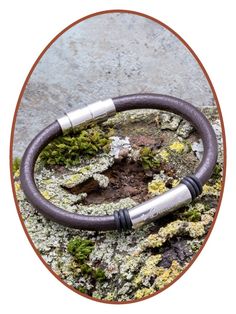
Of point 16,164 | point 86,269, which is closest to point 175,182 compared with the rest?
point 86,269

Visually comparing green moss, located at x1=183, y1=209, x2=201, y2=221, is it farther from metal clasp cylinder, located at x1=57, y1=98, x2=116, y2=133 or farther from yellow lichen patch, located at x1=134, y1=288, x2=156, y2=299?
metal clasp cylinder, located at x1=57, y1=98, x2=116, y2=133

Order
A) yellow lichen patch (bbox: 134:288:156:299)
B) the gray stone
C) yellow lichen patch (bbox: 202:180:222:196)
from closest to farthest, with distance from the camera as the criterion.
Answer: yellow lichen patch (bbox: 134:288:156:299) < yellow lichen patch (bbox: 202:180:222:196) < the gray stone

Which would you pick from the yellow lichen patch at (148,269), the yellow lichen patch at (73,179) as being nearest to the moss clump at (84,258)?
the yellow lichen patch at (148,269)

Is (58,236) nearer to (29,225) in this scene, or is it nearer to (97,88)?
(29,225)

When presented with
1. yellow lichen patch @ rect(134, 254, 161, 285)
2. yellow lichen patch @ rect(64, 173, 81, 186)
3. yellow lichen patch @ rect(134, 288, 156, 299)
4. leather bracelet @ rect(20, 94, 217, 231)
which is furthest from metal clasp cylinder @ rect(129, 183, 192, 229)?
yellow lichen patch @ rect(64, 173, 81, 186)

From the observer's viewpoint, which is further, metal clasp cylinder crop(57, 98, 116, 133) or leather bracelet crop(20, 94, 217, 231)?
metal clasp cylinder crop(57, 98, 116, 133)

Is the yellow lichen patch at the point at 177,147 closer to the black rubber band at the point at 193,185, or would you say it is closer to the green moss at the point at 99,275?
the black rubber band at the point at 193,185

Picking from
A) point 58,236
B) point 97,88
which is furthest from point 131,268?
point 97,88
